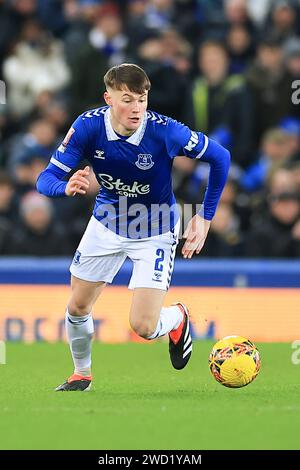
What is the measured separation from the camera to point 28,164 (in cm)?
1502

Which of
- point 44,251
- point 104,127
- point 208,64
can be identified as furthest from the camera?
point 208,64

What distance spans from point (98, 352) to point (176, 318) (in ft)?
9.46

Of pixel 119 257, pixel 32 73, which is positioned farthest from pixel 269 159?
pixel 119 257

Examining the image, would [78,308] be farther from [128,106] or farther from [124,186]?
[128,106]

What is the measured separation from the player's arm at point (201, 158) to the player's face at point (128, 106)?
1.03 ft

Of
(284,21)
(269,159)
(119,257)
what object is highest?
(284,21)

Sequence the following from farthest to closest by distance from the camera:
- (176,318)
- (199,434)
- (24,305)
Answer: (24,305) → (176,318) → (199,434)

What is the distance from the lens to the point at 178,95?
51.4 ft

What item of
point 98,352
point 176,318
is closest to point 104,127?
point 176,318

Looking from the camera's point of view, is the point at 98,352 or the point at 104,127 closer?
the point at 104,127

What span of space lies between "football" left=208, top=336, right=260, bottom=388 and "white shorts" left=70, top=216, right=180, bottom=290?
0.66 m

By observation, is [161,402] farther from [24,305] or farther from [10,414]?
[24,305]

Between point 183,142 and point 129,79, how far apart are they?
23.6 inches

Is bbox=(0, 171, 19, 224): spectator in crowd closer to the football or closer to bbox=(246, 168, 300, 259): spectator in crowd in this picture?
bbox=(246, 168, 300, 259): spectator in crowd
